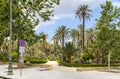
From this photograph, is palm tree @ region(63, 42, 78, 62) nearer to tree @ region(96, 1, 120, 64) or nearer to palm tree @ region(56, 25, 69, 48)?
tree @ region(96, 1, 120, 64)

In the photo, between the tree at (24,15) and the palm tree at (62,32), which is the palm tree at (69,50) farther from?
the palm tree at (62,32)

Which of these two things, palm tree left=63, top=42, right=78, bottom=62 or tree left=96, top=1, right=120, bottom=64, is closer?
tree left=96, top=1, right=120, bottom=64

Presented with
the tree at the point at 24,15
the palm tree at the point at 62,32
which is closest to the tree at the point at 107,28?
the tree at the point at 24,15

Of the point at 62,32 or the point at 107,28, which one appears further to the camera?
the point at 62,32

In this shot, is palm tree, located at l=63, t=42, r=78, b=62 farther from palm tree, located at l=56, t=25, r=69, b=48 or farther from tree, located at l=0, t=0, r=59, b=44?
palm tree, located at l=56, t=25, r=69, b=48

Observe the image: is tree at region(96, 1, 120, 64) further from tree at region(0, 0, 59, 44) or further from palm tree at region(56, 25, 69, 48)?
palm tree at region(56, 25, 69, 48)

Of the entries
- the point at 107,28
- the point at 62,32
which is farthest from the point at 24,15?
the point at 62,32

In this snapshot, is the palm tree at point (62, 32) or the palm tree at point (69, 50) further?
the palm tree at point (62, 32)

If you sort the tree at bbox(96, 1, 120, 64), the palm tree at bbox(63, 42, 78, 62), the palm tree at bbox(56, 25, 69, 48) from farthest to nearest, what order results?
the palm tree at bbox(56, 25, 69, 48) → the palm tree at bbox(63, 42, 78, 62) → the tree at bbox(96, 1, 120, 64)

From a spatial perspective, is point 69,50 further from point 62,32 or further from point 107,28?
point 62,32

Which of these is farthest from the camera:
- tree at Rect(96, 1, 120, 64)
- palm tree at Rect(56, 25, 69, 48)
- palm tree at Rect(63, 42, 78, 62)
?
palm tree at Rect(56, 25, 69, 48)

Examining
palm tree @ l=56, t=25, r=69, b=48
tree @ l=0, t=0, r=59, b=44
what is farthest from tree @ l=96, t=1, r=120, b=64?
palm tree @ l=56, t=25, r=69, b=48

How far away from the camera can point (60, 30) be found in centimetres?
11662

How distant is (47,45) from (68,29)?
54.5 ft
